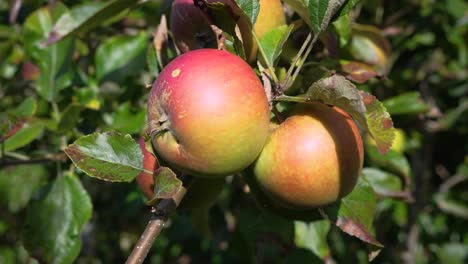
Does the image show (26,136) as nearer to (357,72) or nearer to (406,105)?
(357,72)

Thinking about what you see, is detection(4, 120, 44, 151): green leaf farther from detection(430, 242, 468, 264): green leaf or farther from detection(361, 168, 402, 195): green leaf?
detection(430, 242, 468, 264): green leaf

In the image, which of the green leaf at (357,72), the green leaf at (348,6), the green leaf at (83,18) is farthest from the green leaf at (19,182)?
the green leaf at (348,6)

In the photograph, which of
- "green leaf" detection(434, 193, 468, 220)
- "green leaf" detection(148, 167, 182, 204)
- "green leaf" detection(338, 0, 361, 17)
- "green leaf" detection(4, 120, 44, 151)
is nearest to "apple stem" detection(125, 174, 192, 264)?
"green leaf" detection(148, 167, 182, 204)

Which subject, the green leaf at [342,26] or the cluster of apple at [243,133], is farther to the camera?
the green leaf at [342,26]

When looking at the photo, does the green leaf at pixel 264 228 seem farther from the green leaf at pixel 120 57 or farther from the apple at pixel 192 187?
the green leaf at pixel 120 57

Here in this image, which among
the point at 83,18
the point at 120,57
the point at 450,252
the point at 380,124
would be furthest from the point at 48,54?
the point at 450,252
